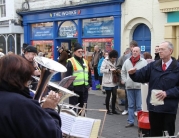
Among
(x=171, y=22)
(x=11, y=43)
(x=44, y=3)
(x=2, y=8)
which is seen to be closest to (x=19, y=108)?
(x=171, y=22)

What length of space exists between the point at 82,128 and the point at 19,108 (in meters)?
2.38

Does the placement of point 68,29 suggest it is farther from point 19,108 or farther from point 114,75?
point 19,108

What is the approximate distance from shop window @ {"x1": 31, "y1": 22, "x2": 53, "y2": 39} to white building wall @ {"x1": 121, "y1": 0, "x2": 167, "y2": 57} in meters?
5.10

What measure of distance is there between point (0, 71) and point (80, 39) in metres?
12.1

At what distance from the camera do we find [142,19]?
11.6 metres

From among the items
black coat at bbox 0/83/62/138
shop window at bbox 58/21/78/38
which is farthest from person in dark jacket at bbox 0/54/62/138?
shop window at bbox 58/21/78/38

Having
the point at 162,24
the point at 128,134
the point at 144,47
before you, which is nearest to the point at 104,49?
the point at 144,47

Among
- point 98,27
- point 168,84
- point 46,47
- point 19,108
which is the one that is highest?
point 98,27

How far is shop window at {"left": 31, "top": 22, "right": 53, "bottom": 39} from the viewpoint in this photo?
15961mm

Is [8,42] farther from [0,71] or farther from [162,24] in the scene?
[0,71]

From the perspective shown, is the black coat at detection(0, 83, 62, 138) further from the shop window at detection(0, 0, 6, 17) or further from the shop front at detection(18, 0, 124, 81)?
the shop window at detection(0, 0, 6, 17)

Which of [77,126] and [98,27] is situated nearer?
[77,126]

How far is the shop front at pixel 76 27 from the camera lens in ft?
41.2

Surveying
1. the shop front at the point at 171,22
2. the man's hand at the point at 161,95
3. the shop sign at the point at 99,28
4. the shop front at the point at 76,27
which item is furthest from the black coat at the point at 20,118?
the shop sign at the point at 99,28
